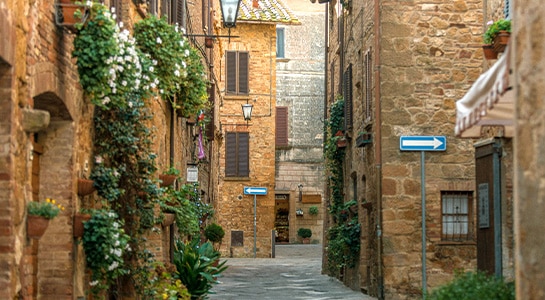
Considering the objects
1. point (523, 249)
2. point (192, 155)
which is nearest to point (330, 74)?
point (192, 155)

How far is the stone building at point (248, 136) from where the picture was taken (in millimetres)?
37969

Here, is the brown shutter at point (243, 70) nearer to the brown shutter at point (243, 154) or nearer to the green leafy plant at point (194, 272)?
the brown shutter at point (243, 154)

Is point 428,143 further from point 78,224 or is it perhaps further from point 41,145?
point 41,145

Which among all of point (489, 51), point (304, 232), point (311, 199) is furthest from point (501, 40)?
point (304, 232)

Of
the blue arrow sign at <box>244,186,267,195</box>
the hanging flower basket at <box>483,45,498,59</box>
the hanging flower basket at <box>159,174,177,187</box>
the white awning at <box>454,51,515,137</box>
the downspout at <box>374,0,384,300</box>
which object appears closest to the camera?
the white awning at <box>454,51,515,137</box>

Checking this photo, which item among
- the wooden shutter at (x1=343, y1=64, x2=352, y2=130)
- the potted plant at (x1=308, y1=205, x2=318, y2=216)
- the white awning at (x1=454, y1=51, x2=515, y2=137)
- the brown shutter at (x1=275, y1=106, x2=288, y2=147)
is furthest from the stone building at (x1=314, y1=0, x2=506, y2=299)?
the potted plant at (x1=308, y1=205, x2=318, y2=216)

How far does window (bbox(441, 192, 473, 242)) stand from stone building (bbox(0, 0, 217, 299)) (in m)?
7.16

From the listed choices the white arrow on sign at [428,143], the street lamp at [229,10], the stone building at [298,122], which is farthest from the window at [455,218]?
the stone building at [298,122]

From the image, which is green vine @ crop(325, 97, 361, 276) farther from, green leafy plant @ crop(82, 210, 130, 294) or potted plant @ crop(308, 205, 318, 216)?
potted plant @ crop(308, 205, 318, 216)

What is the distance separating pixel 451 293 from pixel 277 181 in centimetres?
3712

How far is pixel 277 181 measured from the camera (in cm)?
4559

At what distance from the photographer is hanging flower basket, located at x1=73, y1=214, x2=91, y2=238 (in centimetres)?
1039

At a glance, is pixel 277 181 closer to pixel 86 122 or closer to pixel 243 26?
pixel 243 26

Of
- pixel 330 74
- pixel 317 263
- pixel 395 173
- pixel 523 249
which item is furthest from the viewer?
pixel 317 263
